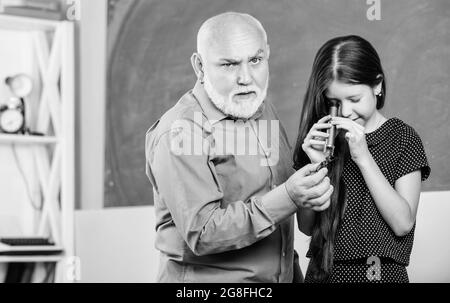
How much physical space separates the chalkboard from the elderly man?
1.27ft

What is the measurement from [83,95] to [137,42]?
372 millimetres

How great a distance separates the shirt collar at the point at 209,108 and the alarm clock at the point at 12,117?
1385mm

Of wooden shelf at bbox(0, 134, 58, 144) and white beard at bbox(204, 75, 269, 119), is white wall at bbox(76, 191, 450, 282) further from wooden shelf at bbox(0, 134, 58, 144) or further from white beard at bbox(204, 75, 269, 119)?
white beard at bbox(204, 75, 269, 119)

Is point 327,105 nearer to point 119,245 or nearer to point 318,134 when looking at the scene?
point 318,134

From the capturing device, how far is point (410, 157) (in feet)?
3.88

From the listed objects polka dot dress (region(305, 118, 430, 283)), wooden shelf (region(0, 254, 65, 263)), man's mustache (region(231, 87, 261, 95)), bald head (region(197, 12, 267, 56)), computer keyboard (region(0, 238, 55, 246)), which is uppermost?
bald head (region(197, 12, 267, 56))

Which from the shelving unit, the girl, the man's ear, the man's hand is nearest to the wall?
the shelving unit

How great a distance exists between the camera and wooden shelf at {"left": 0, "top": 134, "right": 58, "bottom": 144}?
248 centimetres

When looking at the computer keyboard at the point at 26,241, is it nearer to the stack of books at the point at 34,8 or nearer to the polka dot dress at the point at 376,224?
the stack of books at the point at 34,8

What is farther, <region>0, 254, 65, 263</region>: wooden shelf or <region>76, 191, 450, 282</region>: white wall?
<region>0, 254, 65, 263</region>: wooden shelf

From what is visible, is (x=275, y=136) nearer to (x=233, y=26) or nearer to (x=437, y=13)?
(x=233, y=26)

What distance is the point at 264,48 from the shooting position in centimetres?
119

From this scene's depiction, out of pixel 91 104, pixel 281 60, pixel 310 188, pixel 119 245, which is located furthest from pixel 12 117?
pixel 310 188

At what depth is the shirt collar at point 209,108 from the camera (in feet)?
3.97
